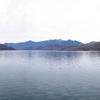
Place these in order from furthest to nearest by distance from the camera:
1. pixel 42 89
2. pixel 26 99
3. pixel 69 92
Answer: pixel 42 89 < pixel 69 92 < pixel 26 99

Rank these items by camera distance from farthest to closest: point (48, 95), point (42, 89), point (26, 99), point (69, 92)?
point (42, 89)
point (69, 92)
point (48, 95)
point (26, 99)

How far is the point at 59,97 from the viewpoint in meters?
28.5

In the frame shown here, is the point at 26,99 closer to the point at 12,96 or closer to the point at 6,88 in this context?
the point at 12,96

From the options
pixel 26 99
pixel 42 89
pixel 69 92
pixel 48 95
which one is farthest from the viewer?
pixel 42 89

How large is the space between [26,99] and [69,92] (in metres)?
9.94

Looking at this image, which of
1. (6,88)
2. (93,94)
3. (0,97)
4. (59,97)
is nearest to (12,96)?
(0,97)

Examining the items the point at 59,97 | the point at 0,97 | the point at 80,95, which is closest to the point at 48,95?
the point at 59,97

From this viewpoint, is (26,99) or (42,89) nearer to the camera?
(26,99)

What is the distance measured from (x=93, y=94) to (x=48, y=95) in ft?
32.5

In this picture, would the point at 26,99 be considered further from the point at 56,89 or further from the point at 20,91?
the point at 56,89

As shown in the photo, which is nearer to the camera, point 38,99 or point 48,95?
point 38,99

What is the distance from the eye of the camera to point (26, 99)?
89.4 ft

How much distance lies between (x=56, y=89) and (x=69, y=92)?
3.62 meters

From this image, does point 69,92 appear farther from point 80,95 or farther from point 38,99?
point 38,99
